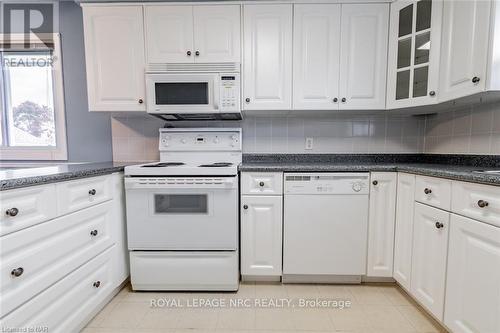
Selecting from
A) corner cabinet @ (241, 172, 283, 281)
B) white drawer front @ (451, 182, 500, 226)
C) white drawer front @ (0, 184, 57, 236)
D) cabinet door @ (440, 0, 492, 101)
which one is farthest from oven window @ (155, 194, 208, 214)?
cabinet door @ (440, 0, 492, 101)

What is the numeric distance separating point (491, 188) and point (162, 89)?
1965mm

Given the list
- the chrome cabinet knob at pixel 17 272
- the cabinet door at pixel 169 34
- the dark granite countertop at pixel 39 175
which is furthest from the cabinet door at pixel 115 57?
the chrome cabinet knob at pixel 17 272

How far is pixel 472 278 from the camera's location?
106 cm

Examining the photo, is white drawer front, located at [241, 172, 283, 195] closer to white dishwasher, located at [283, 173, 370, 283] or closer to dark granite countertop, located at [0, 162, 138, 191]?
white dishwasher, located at [283, 173, 370, 283]

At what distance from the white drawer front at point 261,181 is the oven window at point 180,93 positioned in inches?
25.6

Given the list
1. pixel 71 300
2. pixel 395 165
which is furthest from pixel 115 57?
pixel 395 165

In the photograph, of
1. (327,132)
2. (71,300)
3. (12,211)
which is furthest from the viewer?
(327,132)

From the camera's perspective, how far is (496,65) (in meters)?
1.18

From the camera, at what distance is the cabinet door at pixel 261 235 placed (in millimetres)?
1660

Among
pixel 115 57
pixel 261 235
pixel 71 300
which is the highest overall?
pixel 115 57

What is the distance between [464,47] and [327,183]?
42.9 inches

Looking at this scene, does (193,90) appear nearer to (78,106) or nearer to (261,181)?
(261,181)

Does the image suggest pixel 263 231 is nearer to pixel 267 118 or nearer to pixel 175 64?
pixel 267 118

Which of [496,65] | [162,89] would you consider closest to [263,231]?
[162,89]
